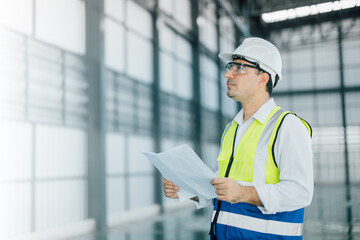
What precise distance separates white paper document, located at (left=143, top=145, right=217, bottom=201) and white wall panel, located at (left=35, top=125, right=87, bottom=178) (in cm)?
827

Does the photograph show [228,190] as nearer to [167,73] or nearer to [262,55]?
[262,55]

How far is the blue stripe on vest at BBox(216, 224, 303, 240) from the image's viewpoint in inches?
101

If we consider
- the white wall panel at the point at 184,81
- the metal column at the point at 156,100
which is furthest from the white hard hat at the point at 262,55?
the white wall panel at the point at 184,81

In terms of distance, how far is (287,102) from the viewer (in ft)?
129

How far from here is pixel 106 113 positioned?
12.9m

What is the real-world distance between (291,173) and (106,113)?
35.9ft

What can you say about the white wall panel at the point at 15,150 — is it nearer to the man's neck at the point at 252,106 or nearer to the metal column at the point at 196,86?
the man's neck at the point at 252,106

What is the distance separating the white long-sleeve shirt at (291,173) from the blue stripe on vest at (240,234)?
189 millimetres

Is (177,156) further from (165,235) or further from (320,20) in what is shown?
(320,20)

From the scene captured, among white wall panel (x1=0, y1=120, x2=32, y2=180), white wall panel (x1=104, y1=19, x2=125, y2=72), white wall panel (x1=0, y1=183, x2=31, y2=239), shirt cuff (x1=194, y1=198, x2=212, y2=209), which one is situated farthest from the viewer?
white wall panel (x1=104, y1=19, x2=125, y2=72)

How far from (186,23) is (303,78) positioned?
20.9 metres

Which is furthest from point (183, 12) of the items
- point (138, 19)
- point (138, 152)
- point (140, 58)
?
point (138, 152)

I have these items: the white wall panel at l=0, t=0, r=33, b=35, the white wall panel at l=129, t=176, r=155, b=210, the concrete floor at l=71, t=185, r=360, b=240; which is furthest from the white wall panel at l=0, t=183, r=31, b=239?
the white wall panel at l=129, t=176, r=155, b=210

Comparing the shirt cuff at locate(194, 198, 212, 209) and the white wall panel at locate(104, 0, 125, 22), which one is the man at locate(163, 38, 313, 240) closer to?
the shirt cuff at locate(194, 198, 212, 209)
